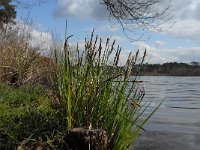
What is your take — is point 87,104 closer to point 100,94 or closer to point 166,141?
point 100,94

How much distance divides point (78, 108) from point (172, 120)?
603cm

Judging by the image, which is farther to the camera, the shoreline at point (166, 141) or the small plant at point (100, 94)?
the shoreline at point (166, 141)

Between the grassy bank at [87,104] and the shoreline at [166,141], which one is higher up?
the grassy bank at [87,104]

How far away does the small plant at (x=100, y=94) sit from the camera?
562cm

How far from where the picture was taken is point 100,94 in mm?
5871

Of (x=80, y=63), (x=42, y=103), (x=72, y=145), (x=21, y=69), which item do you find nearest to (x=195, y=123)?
(x=42, y=103)

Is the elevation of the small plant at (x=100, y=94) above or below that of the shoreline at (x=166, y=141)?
above

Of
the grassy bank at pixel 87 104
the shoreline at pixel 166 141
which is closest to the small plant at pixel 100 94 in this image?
the grassy bank at pixel 87 104

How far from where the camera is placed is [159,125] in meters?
10.4

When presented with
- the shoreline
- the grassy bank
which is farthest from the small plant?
the shoreline

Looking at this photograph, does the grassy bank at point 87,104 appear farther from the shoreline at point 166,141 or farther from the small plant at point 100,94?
the shoreline at point 166,141

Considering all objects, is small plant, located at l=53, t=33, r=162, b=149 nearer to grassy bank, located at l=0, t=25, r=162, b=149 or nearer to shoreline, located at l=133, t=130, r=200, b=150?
grassy bank, located at l=0, t=25, r=162, b=149

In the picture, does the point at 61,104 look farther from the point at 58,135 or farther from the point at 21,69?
the point at 21,69

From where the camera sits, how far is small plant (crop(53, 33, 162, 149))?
18.4ft
